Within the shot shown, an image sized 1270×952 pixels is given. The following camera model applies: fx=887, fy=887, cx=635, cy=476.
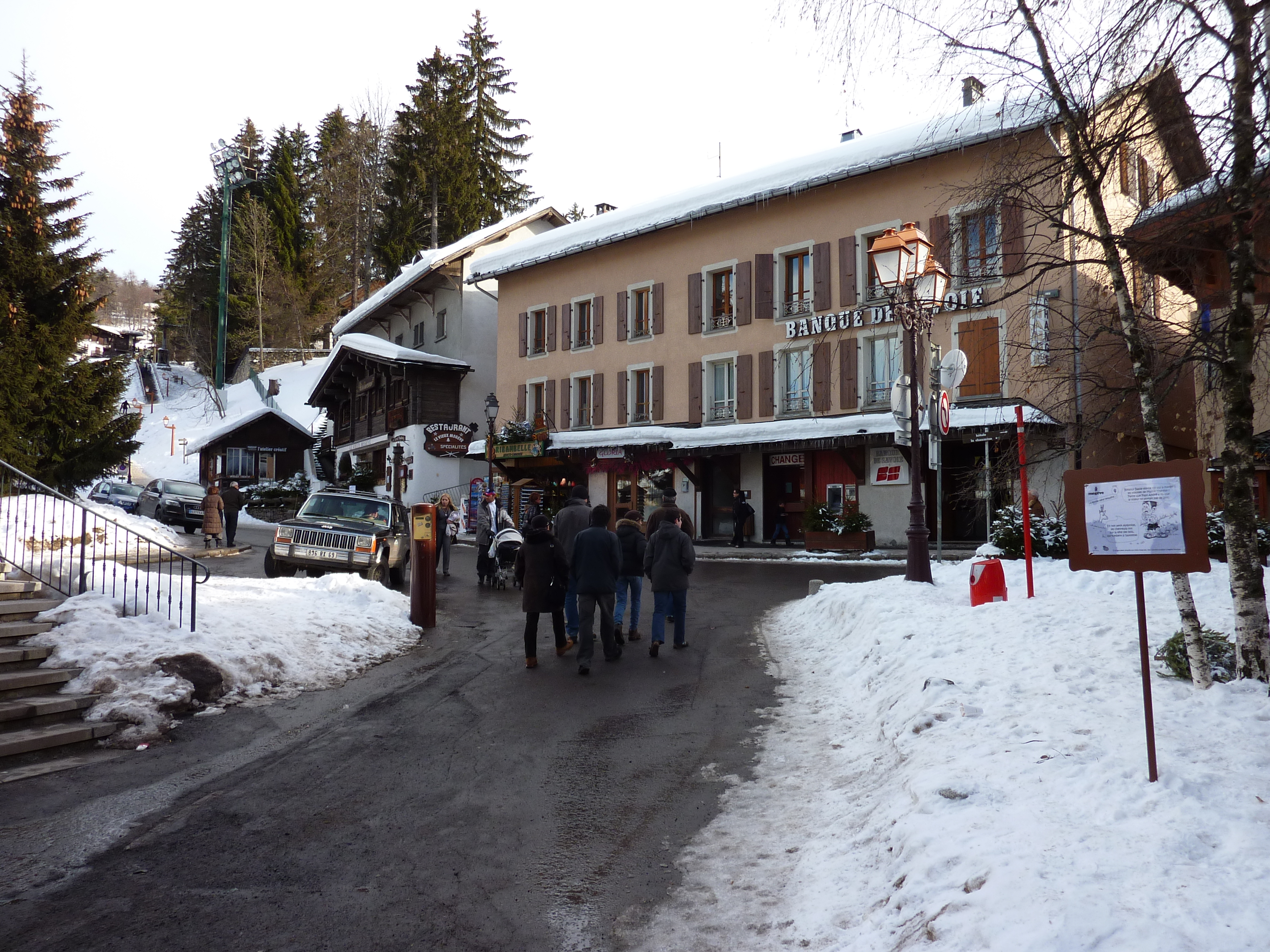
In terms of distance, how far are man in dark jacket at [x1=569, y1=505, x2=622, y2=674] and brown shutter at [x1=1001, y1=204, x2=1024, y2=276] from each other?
15.4ft

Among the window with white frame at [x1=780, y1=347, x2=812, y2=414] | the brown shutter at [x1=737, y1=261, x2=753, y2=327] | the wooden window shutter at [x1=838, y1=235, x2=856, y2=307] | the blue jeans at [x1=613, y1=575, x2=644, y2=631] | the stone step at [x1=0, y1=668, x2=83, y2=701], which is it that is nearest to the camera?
the stone step at [x1=0, y1=668, x2=83, y2=701]

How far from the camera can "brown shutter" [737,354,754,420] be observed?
28641 mm

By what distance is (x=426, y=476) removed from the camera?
126ft

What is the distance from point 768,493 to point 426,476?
16363 mm

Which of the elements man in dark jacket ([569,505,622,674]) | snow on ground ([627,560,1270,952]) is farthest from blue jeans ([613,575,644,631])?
snow on ground ([627,560,1270,952])

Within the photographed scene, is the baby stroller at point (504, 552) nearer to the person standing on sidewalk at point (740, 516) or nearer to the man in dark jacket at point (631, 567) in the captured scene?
the man in dark jacket at point (631, 567)

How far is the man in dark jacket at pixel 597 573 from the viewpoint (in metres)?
9.51

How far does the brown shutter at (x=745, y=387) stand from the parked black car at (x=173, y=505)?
1872 cm

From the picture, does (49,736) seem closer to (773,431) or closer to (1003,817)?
(1003,817)

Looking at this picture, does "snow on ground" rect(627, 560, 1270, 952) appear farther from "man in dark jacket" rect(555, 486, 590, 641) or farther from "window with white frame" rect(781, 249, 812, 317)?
"window with white frame" rect(781, 249, 812, 317)

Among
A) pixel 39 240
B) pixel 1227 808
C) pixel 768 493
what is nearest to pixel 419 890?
pixel 1227 808

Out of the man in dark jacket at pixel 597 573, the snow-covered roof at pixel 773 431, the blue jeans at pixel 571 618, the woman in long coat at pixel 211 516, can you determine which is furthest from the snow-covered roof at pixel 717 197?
the woman in long coat at pixel 211 516

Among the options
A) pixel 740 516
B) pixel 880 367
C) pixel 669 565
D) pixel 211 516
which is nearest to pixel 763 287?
pixel 880 367

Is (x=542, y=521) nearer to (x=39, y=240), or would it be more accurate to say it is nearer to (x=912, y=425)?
(x=912, y=425)
